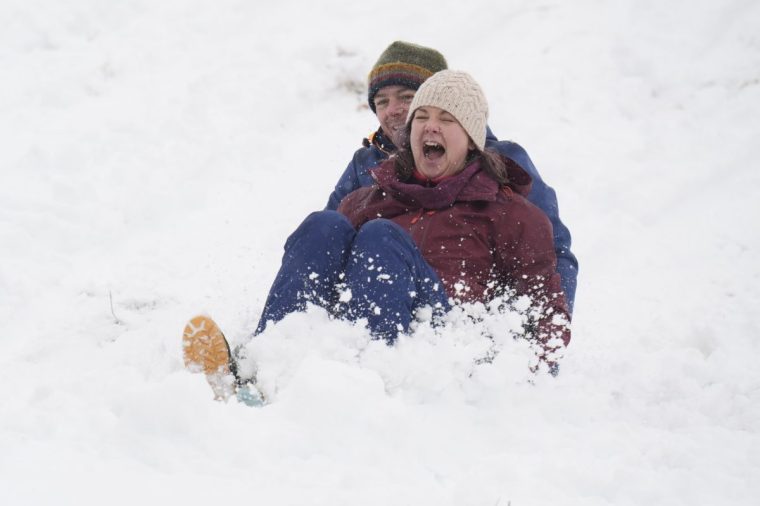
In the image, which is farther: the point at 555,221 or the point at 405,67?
the point at 405,67

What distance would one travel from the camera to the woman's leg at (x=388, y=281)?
2.42 meters

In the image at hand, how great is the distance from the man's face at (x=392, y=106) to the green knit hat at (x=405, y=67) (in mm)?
29

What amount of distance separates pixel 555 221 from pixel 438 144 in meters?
0.66

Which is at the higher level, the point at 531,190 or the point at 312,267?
the point at 531,190

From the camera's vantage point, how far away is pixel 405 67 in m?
3.70

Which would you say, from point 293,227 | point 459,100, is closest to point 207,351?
point 459,100

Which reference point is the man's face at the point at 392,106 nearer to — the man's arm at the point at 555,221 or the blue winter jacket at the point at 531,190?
the blue winter jacket at the point at 531,190

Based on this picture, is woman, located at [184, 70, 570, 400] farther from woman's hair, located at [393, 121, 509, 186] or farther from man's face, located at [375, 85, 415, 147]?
man's face, located at [375, 85, 415, 147]

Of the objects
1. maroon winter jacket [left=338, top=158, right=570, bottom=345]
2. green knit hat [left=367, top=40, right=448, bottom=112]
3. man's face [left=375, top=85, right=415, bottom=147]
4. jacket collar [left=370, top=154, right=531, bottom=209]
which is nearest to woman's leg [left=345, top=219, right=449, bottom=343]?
maroon winter jacket [left=338, top=158, right=570, bottom=345]

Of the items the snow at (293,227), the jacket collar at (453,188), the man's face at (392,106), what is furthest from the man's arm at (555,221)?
the man's face at (392,106)

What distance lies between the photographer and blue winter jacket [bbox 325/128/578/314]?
10.2 feet

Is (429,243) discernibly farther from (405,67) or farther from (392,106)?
(405,67)

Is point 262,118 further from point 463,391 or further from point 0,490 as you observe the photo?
point 0,490

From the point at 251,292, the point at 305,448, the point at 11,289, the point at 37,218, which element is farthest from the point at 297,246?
the point at 37,218
